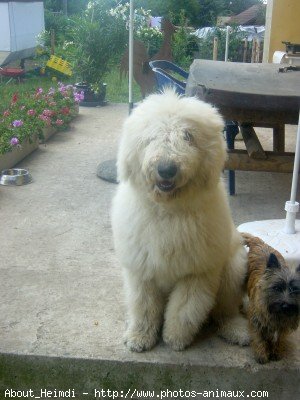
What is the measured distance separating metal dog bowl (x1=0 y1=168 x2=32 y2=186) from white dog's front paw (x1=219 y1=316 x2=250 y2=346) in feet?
9.60

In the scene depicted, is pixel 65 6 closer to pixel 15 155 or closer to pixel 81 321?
pixel 15 155

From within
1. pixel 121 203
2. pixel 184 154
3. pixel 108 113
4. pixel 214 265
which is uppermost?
pixel 184 154

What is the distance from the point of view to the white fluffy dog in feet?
7.20

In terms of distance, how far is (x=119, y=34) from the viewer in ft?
31.7

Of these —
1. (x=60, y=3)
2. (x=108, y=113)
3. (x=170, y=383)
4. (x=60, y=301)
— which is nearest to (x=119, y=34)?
(x=108, y=113)

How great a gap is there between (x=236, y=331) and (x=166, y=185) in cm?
93

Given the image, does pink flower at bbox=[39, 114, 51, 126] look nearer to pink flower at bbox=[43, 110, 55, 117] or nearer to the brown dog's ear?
pink flower at bbox=[43, 110, 55, 117]

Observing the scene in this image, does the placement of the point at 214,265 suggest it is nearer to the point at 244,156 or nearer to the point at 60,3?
the point at 244,156

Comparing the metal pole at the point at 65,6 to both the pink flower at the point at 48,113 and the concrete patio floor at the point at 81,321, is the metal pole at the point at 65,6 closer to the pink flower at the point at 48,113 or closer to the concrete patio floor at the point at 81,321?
the pink flower at the point at 48,113

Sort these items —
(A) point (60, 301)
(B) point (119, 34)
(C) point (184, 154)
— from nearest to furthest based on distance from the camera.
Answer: (C) point (184, 154) → (A) point (60, 301) → (B) point (119, 34)

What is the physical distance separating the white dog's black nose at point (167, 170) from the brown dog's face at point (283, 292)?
623 mm

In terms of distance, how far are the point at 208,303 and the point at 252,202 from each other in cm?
225

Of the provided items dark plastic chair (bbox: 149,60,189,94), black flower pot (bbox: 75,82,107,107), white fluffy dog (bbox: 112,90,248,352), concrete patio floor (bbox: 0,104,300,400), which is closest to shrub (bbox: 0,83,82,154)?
concrete patio floor (bbox: 0,104,300,400)

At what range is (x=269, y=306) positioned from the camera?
2.31 meters
